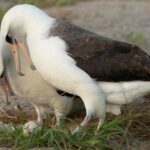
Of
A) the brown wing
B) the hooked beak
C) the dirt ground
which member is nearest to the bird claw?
the hooked beak

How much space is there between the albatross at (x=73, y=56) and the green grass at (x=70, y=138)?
0.60ft

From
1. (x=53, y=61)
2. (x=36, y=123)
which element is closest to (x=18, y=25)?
(x=53, y=61)

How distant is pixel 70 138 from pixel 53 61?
740 millimetres

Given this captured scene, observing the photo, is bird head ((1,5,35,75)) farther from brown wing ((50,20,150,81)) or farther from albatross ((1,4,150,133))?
brown wing ((50,20,150,81))

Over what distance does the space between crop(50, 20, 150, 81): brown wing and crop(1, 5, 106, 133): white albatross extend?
0.08 meters

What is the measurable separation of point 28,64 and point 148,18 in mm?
5512

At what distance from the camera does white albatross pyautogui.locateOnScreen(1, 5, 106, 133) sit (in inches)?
278

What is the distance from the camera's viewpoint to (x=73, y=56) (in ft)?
23.4

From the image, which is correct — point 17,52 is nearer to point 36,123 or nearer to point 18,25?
point 18,25

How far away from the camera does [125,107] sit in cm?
779

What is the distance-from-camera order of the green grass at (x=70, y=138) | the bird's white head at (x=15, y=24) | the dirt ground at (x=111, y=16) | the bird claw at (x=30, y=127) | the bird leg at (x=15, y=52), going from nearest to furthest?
the green grass at (x=70, y=138)
the bird claw at (x=30, y=127)
the bird's white head at (x=15, y=24)
the bird leg at (x=15, y=52)
the dirt ground at (x=111, y=16)

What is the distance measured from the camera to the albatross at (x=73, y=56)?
7074mm

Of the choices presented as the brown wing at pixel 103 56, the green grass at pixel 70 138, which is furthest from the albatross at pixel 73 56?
the green grass at pixel 70 138

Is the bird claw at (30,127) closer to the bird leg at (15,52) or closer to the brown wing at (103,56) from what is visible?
the bird leg at (15,52)
